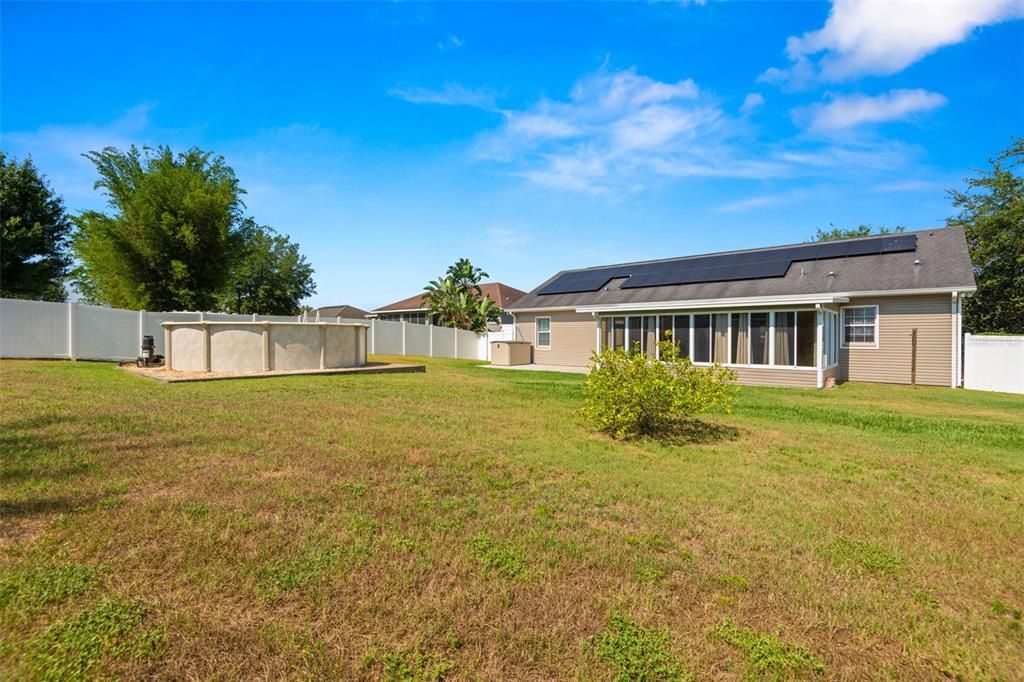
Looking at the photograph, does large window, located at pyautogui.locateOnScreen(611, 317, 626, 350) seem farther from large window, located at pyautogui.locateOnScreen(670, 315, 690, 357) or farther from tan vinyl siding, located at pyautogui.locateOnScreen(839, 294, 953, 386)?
tan vinyl siding, located at pyautogui.locateOnScreen(839, 294, 953, 386)

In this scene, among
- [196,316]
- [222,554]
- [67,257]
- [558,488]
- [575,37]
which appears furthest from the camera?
[67,257]

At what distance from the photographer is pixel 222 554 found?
2977mm

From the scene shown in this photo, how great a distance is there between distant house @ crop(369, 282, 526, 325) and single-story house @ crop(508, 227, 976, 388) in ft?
59.4

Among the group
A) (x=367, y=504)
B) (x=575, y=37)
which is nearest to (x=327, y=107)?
(x=575, y=37)

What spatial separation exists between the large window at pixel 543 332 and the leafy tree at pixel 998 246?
742 inches

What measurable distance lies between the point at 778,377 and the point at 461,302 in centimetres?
1939

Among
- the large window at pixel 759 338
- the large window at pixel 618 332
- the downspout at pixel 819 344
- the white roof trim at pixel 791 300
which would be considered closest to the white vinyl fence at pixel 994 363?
the white roof trim at pixel 791 300

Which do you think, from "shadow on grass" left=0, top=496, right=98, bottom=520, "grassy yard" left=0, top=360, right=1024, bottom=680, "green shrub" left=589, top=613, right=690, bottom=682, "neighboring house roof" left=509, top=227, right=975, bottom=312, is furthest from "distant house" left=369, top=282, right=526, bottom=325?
"green shrub" left=589, top=613, right=690, bottom=682

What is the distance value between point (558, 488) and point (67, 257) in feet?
104

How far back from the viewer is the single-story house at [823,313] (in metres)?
14.3

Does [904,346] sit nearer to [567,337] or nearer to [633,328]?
[633,328]

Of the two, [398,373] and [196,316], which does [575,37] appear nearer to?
[398,373]

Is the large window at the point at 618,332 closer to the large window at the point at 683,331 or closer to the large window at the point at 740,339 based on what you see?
the large window at the point at 683,331

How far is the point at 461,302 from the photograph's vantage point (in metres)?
30.3
